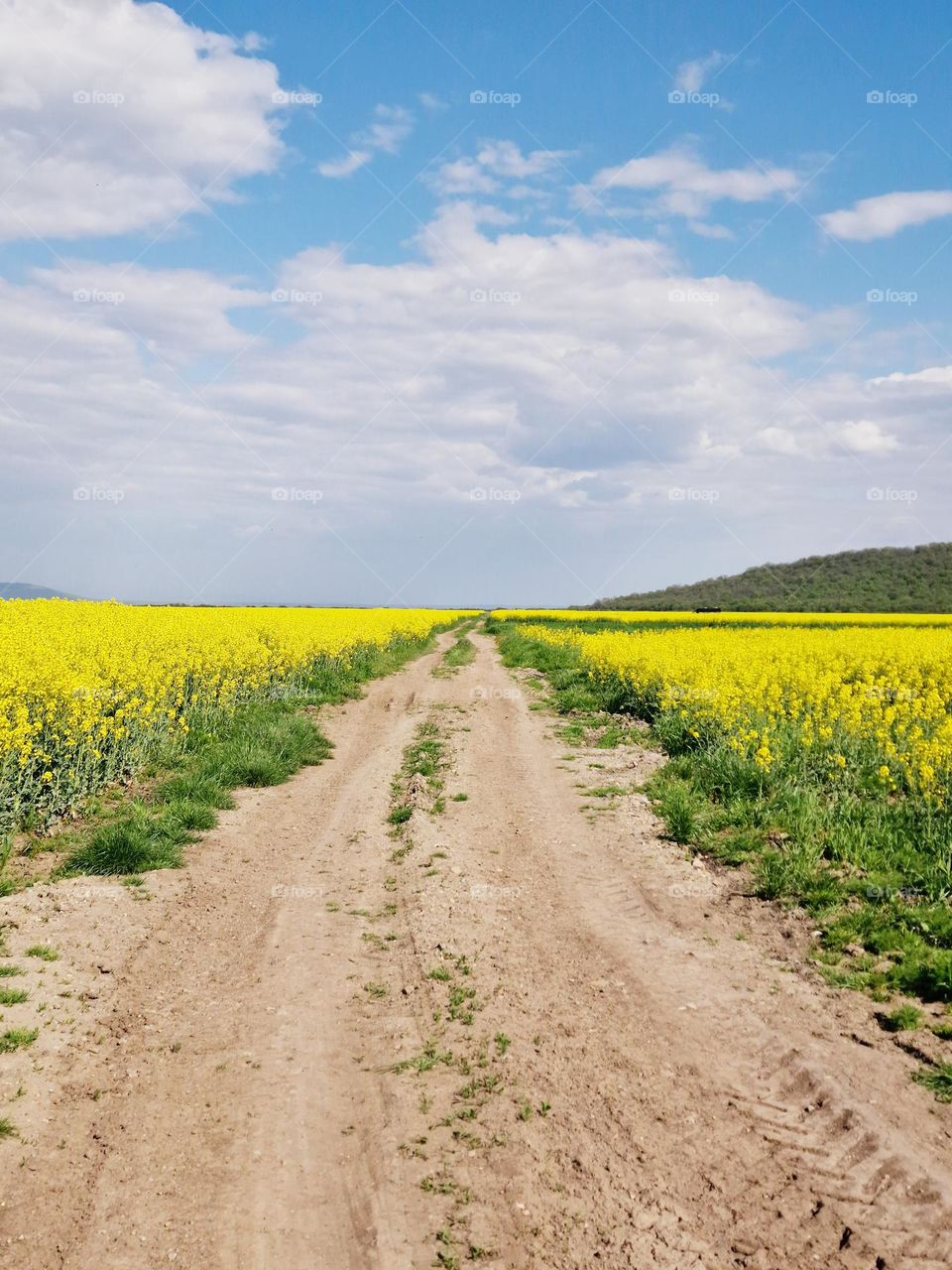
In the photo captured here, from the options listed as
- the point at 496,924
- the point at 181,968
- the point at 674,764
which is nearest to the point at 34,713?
the point at 181,968

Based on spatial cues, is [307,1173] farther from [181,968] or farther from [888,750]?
[888,750]

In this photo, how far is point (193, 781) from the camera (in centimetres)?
A: 1007

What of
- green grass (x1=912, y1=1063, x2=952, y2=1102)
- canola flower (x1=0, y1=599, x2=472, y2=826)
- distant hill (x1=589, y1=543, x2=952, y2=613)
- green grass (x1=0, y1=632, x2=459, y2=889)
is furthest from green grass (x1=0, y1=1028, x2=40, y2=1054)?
distant hill (x1=589, y1=543, x2=952, y2=613)

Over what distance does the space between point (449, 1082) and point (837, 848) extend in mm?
4763

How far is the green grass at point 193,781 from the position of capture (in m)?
7.80

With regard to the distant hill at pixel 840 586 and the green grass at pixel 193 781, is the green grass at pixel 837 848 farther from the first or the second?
the distant hill at pixel 840 586

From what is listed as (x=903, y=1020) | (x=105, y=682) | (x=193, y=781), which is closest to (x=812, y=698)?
(x=903, y=1020)

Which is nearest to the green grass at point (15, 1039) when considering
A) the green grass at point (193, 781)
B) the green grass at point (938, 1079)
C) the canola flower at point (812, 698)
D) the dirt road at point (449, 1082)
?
the dirt road at point (449, 1082)

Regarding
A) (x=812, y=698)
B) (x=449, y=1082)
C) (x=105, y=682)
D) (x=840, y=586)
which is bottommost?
(x=449, y=1082)

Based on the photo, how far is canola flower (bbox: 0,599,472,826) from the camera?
9.02 metres

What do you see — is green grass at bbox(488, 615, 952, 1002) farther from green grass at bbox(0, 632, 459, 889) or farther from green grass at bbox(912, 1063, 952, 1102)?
green grass at bbox(0, 632, 459, 889)

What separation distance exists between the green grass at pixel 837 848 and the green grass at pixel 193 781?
17.8 ft

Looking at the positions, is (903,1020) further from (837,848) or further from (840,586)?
(840,586)

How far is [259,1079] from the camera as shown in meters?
4.50
